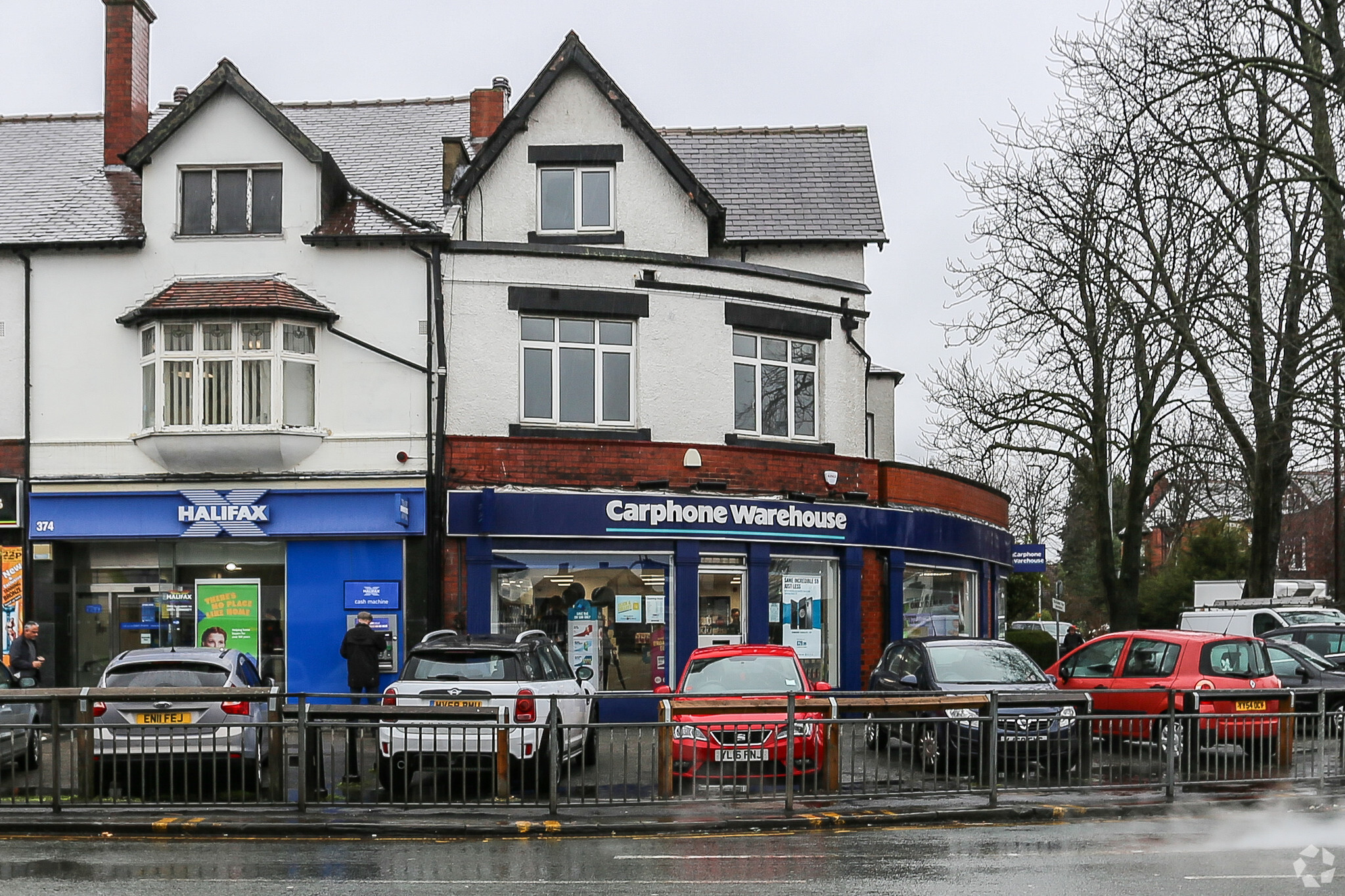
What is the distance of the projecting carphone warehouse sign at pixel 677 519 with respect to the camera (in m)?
21.7

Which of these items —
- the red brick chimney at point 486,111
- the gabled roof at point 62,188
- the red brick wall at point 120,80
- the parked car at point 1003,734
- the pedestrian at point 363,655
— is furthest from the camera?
the red brick chimney at point 486,111

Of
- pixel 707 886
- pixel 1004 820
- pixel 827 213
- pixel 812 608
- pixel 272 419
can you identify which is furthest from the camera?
pixel 827 213

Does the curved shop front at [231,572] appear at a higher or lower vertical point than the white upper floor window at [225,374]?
lower

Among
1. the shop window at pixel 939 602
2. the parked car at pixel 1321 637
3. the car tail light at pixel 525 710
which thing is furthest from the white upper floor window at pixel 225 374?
the parked car at pixel 1321 637

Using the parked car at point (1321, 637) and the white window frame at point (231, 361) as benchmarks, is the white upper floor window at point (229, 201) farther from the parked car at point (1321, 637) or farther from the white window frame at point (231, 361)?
the parked car at point (1321, 637)

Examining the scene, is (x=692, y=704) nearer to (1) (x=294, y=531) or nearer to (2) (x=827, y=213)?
(1) (x=294, y=531)

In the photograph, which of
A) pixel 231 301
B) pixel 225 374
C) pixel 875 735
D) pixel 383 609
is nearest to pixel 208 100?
pixel 231 301

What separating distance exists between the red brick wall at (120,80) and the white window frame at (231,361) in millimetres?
5671

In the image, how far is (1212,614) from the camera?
3131 centimetres

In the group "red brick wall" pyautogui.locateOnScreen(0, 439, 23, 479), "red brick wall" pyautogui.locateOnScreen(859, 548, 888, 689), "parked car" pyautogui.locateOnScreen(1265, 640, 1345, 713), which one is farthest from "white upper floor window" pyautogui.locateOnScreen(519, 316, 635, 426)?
"parked car" pyautogui.locateOnScreen(1265, 640, 1345, 713)

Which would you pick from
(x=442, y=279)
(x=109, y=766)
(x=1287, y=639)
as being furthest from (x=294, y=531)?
(x=1287, y=639)

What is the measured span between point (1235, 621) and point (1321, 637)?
8.94 ft

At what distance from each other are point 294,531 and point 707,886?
43.2 ft

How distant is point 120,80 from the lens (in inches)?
1017
